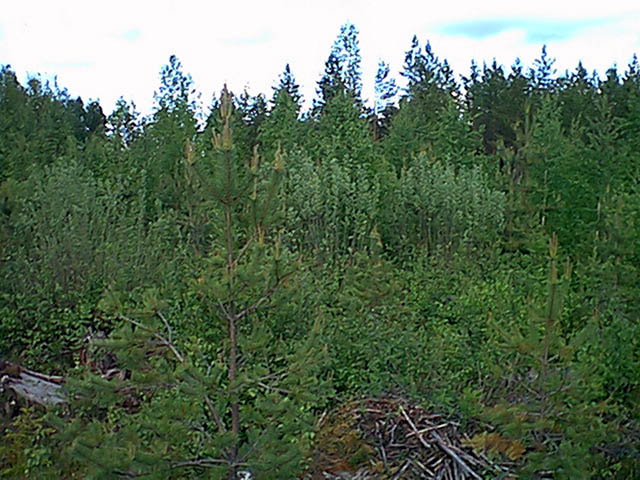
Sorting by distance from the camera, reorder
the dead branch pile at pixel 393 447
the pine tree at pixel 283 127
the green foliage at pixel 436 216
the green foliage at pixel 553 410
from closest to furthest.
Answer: the green foliage at pixel 553 410 < the dead branch pile at pixel 393 447 < the green foliage at pixel 436 216 < the pine tree at pixel 283 127

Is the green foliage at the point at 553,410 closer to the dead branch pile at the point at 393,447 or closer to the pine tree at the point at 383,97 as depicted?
the dead branch pile at the point at 393,447

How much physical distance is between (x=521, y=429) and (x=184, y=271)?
→ 386 cm

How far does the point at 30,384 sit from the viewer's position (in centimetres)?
775

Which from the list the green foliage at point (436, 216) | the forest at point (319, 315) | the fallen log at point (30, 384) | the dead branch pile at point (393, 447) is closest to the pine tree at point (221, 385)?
the forest at point (319, 315)

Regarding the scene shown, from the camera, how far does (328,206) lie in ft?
32.0

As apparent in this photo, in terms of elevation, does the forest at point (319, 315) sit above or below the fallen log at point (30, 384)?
above

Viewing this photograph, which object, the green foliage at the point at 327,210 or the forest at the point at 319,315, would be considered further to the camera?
the green foliage at the point at 327,210

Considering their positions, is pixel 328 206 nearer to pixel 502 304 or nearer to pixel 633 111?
pixel 502 304

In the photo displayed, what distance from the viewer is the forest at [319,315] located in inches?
206

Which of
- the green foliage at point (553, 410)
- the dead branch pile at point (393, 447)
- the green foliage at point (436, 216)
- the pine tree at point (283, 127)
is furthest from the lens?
the pine tree at point (283, 127)

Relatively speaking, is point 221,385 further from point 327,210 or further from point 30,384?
point 327,210

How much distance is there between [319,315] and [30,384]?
3196 mm

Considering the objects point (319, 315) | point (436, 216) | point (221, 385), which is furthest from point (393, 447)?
point (436, 216)

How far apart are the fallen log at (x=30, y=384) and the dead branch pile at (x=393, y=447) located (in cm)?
255
